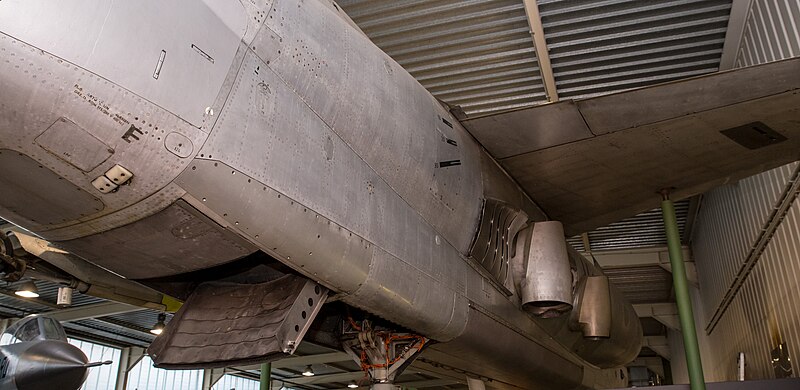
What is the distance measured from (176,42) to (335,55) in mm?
1540

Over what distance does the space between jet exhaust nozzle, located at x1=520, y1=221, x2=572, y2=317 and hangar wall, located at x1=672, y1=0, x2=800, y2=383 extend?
408 centimetres

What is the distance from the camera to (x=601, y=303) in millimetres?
8617

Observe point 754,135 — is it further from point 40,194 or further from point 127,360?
point 127,360

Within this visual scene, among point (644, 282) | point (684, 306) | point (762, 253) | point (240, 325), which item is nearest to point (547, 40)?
point (684, 306)

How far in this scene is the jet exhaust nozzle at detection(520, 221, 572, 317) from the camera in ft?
22.5

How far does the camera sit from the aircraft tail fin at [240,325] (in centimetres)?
447

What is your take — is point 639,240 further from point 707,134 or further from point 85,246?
point 85,246

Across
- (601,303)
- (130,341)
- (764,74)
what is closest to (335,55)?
(764,74)

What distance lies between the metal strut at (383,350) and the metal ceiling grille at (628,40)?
5.68m

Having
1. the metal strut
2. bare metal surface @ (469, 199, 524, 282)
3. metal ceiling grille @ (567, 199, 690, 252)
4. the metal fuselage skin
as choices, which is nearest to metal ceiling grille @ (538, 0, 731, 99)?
bare metal surface @ (469, 199, 524, 282)

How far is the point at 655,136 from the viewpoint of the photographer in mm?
7117

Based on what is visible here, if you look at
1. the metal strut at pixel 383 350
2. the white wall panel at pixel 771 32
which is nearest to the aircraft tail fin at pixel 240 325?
the metal strut at pixel 383 350

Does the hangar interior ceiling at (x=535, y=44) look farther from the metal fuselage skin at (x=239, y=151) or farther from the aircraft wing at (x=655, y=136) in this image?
the metal fuselage skin at (x=239, y=151)

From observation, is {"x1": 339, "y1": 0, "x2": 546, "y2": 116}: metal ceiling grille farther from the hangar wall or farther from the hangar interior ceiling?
the hangar wall
